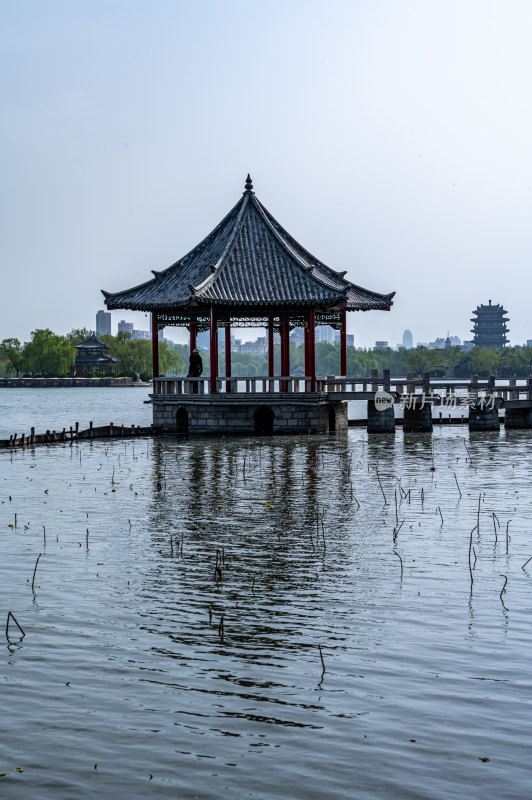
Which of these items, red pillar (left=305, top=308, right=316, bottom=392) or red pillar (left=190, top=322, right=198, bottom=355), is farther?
red pillar (left=190, top=322, right=198, bottom=355)

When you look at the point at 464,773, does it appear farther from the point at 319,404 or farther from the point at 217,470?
the point at 319,404

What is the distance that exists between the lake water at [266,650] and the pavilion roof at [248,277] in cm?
1608

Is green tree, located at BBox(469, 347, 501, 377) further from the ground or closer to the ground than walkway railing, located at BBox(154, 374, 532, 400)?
further from the ground

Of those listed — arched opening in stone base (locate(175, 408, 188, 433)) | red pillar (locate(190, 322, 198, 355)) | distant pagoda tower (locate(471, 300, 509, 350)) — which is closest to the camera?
arched opening in stone base (locate(175, 408, 188, 433))

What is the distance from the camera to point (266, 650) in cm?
862

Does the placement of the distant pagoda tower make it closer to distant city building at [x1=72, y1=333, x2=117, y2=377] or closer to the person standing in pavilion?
distant city building at [x1=72, y1=333, x2=117, y2=377]

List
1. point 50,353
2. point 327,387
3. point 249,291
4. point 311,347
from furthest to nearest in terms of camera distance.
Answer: point 50,353
point 327,387
point 311,347
point 249,291

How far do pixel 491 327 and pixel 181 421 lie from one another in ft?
451

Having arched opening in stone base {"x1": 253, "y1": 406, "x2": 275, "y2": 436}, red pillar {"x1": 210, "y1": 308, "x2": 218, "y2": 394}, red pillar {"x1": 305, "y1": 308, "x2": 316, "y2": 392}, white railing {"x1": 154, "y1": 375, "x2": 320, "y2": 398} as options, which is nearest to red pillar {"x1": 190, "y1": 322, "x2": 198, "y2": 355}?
white railing {"x1": 154, "y1": 375, "x2": 320, "y2": 398}

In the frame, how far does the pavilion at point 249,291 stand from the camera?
110ft

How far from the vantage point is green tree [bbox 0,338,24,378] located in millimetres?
155125

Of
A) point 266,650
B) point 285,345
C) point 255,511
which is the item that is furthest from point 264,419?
point 266,650

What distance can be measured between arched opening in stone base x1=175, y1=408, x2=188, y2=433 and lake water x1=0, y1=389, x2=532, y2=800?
697 inches

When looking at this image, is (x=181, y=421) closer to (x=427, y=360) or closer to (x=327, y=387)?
(x=327, y=387)
